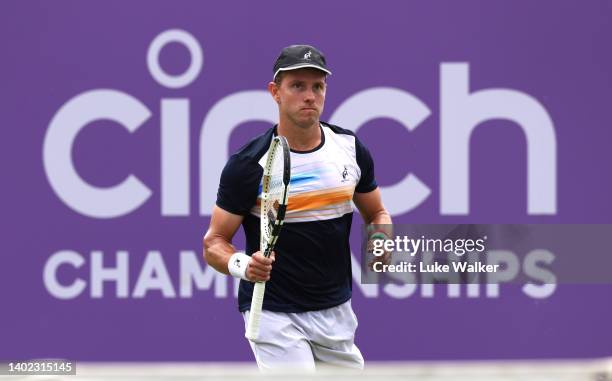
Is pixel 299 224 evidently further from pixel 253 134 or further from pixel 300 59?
pixel 253 134

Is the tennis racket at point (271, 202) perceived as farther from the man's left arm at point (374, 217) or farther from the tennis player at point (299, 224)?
the man's left arm at point (374, 217)

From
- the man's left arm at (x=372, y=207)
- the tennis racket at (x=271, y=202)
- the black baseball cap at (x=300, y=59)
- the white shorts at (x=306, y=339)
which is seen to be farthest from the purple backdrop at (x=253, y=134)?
the tennis racket at (x=271, y=202)

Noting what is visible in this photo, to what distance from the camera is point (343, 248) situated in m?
4.55

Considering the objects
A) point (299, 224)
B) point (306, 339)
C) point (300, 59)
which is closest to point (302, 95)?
point (300, 59)

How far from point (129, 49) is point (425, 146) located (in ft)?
5.16

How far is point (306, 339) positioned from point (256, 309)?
31 cm

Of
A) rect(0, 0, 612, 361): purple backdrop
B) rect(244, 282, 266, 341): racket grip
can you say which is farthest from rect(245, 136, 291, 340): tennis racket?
rect(0, 0, 612, 361): purple backdrop

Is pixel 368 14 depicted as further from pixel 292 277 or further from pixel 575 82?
pixel 292 277

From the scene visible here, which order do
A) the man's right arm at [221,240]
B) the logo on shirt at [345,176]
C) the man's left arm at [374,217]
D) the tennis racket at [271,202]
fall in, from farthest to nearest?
the man's left arm at [374,217] → the logo on shirt at [345,176] → the man's right arm at [221,240] → the tennis racket at [271,202]

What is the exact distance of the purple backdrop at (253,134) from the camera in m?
6.02

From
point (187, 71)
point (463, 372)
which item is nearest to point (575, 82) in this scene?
point (187, 71)

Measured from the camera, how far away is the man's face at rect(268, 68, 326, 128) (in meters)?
4.38

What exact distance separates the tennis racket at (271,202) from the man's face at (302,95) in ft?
0.52

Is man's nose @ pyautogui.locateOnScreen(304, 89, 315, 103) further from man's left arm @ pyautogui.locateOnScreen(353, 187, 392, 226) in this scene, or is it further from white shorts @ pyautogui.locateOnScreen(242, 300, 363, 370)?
white shorts @ pyautogui.locateOnScreen(242, 300, 363, 370)
